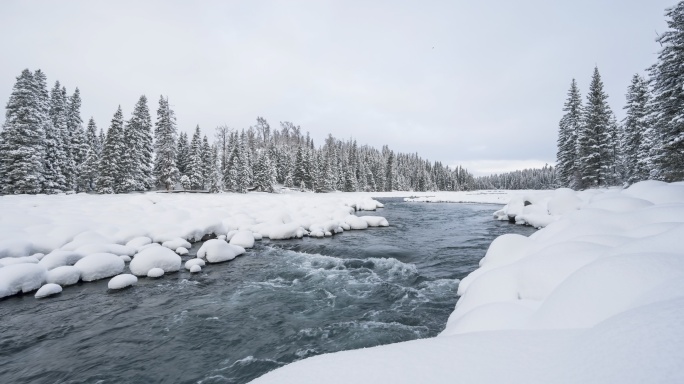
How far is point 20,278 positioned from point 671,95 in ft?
105

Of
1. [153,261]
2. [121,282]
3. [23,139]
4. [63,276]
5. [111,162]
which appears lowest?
[121,282]

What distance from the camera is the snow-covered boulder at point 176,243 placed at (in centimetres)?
1202

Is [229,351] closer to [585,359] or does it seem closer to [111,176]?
[585,359]

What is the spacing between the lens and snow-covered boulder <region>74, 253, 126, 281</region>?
8539 mm

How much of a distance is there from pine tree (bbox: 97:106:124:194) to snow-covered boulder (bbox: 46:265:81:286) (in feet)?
92.8

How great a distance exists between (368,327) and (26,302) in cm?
855

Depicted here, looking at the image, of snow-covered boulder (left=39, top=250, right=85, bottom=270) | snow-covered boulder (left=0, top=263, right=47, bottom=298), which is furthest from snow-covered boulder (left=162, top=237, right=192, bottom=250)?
snow-covered boulder (left=0, top=263, right=47, bottom=298)

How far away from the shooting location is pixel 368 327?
616cm

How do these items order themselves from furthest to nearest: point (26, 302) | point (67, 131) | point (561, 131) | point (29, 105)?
1. point (561, 131)
2. point (67, 131)
3. point (29, 105)
4. point (26, 302)

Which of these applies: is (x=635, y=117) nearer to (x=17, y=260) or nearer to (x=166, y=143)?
(x=17, y=260)

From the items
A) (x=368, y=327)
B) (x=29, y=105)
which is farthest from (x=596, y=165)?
(x=29, y=105)

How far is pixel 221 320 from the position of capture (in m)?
6.57

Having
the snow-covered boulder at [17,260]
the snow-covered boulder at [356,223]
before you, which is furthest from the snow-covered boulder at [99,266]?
the snow-covered boulder at [356,223]

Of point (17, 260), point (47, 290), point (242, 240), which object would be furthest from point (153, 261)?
point (242, 240)
